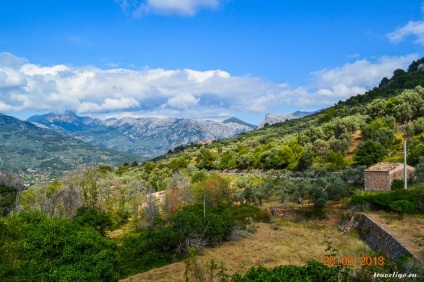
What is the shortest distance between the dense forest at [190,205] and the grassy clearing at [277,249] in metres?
1.30

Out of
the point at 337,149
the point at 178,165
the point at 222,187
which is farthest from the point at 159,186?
the point at 337,149

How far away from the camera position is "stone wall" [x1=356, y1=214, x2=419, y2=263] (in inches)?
664

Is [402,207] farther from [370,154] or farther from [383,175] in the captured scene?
[370,154]

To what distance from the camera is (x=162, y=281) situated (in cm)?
1769

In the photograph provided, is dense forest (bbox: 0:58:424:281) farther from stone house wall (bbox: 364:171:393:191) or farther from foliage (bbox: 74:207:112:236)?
stone house wall (bbox: 364:171:393:191)

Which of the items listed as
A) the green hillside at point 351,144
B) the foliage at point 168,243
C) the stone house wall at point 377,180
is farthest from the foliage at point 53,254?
the green hillside at point 351,144

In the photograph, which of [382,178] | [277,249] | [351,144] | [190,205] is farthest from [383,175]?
[351,144]

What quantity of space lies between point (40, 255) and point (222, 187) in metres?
26.3

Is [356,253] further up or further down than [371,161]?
further down

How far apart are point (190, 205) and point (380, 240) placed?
17556mm

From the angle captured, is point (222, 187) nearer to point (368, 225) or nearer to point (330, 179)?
point (330, 179)

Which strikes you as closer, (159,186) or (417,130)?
(417,130)

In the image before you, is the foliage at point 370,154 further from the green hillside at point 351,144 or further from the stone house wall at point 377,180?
the stone house wall at point 377,180

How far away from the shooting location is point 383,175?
3180 cm
